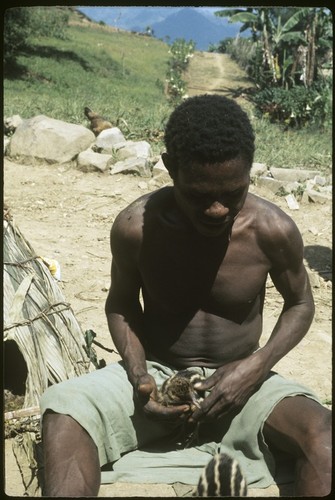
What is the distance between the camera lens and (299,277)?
100 inches

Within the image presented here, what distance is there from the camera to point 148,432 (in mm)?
2502

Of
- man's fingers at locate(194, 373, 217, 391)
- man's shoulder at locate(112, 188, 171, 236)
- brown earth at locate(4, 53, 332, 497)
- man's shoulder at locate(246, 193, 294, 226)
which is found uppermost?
man's shoulder at locate(246, 193, 294, 226)

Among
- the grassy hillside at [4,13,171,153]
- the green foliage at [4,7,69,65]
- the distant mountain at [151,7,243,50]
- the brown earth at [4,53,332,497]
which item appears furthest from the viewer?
the distant mountain at [151,7,243,50]

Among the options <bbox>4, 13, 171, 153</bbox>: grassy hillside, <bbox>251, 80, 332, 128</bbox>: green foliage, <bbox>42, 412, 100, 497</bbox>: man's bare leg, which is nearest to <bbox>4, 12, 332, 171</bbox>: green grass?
<bbox>4, 13, 171, 153</bbox>: grassy hillside

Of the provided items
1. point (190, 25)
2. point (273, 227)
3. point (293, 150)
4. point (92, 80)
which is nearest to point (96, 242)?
point (273, 227)

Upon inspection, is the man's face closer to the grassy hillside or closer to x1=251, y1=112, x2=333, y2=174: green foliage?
x1=251, y1=112, x2=333, y2=174: green foliage

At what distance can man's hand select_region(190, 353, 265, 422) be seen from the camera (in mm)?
2336

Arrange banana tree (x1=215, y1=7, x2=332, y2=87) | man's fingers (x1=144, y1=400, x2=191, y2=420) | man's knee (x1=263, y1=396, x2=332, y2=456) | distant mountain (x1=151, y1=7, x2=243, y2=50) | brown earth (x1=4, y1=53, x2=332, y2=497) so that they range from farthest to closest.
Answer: distant mountain (x1=151, y1=7, x2=243, y2=50) < banana tree (x1=215, y1=7, x2=332, y2=87) < brown earth (x1=4, y1=53, x2=332, y2=497) < man's fingers (x1=144, y1=400, x2=191, y2=420) < man's knee (x1=263, y1=396, x2=332, y2=456)

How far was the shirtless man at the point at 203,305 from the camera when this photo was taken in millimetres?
2143

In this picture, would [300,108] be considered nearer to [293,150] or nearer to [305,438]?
[293,150]

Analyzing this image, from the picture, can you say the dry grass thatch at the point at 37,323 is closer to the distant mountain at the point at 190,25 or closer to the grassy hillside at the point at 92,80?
the grassy hillside at the point at 92,80

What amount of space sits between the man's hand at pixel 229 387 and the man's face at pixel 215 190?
1.80ft

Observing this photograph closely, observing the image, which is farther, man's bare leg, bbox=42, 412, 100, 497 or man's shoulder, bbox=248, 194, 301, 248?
man's shoulder, bbox=248, 194, 301, 248

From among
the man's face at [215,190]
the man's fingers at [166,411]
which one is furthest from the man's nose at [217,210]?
the man's fingers at [166,411]
